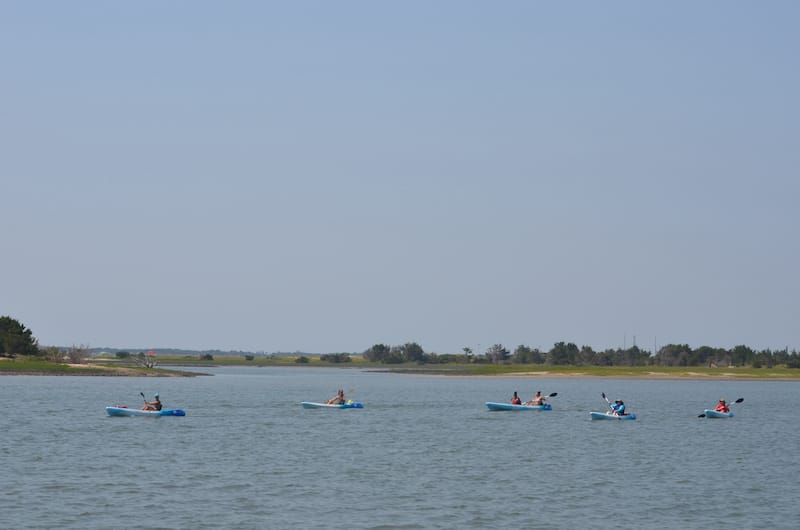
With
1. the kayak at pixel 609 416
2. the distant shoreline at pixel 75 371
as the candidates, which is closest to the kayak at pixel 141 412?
the kayak at pixel 609 416

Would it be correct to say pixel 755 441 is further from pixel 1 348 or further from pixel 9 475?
pixel 1 348

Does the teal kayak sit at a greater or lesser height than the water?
greater

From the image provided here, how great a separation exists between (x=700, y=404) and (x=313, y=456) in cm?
6475

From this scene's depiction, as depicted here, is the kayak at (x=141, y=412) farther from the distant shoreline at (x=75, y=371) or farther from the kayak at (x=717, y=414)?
the distant shoreline at (x=75, y=371)

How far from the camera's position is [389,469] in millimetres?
48125

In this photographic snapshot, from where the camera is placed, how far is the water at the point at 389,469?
1406 inches

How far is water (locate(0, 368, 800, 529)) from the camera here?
117 ft

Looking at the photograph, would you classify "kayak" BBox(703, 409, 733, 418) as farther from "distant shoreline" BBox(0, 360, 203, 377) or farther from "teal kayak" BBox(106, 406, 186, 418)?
"distant shoreline" BBox(0, 360, 203, 377)

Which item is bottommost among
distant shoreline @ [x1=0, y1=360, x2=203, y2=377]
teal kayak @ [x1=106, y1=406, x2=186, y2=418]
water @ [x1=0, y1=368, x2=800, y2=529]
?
water @ [x1=0, y1=368, x2=800, y2=529]

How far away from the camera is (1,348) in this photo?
151000mm

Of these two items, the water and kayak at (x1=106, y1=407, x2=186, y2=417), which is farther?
kayak at (x1=106, y1=407, x2=186, y2=417)

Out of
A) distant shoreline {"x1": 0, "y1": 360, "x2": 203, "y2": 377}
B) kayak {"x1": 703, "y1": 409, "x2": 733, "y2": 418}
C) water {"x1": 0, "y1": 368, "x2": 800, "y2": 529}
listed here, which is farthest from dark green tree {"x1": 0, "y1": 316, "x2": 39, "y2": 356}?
kayak {"x1": 703, "y1": 409, "x2": 733, "y2": 418}

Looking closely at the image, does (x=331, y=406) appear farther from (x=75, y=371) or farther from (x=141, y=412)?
(x=75, y=371)

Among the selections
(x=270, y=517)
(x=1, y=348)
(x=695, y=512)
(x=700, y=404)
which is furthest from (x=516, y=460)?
(x=1, y=348)
